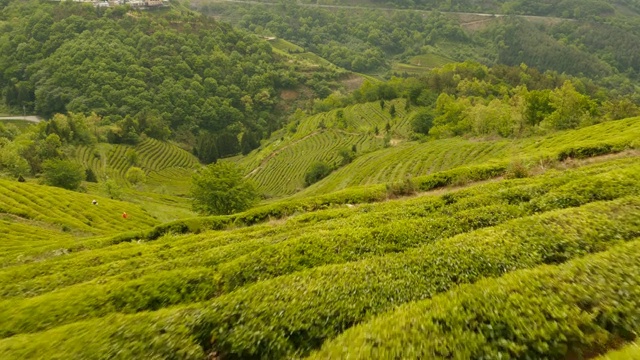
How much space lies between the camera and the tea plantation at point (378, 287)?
981cm

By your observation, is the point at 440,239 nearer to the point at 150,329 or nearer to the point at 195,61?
the point at 150,329

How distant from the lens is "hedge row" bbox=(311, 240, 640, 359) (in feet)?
30.3

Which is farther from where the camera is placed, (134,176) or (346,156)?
(134,176)

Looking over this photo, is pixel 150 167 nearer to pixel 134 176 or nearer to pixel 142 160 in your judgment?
pixel 142 160

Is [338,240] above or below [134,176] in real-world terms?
above

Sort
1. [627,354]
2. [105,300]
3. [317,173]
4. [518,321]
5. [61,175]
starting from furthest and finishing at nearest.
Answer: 1. [317,173]
2. [61,175]
3. [105,300]
4. [518,321]
5. [627,354]

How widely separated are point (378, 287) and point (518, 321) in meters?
4.61

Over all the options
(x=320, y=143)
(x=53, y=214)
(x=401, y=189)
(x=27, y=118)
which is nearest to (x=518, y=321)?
(x=401, y=189)

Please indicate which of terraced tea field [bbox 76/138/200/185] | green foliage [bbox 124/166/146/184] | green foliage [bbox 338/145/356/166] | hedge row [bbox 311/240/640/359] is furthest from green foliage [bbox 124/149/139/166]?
hedge row [bbox 311/240/640/359]

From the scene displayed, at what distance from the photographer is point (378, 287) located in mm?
13039

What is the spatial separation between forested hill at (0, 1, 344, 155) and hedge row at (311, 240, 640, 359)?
14400 centimetres

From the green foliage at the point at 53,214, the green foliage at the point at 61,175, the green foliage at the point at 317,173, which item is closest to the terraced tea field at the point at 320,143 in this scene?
the green foliage at the point at 317,173

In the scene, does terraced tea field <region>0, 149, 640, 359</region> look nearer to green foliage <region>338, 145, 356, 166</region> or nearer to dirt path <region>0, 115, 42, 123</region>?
green foliage <region>338, 145, 356, 166</region>

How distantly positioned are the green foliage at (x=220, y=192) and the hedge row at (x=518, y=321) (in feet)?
123
